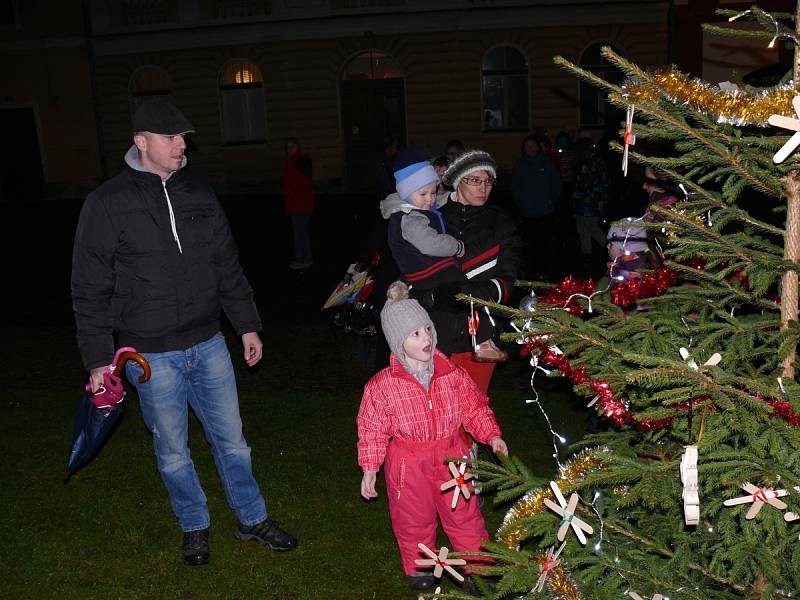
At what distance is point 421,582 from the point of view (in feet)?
14.1

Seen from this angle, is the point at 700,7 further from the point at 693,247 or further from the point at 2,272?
the point at 693,247

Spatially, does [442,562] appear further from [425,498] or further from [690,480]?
[690,480]

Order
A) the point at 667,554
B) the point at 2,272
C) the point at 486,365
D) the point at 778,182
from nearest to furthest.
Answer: the point at 778,182
the point at 667,554
the point at 486,365
the point at 2,272

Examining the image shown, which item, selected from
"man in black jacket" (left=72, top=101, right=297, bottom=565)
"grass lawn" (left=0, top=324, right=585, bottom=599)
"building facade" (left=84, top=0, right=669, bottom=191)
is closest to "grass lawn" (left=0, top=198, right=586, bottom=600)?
"grass lawn" (left=0, top=324, right=585, bottom=599)

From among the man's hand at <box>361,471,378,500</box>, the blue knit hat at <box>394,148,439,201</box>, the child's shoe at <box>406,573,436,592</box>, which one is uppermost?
the blue knit hat at <box>394,148,439,201</box>

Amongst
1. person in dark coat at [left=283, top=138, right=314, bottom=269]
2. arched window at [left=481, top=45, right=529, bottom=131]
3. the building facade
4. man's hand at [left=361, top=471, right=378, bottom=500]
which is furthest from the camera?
arched window at [left=481, top=45, right=529, bottom=131]

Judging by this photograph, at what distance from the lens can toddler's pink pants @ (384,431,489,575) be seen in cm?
407

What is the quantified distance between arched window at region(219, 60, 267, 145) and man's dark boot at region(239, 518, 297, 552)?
2270 centimetres

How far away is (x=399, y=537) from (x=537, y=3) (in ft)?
73.7

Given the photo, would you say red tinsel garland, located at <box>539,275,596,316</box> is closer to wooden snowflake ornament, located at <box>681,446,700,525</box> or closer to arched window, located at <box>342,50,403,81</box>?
wooden snowflake ornament, located at <box>681,446,700,525</box>

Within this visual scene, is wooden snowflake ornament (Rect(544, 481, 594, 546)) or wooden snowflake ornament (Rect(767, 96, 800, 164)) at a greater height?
wooden snowflake ornament (Rect(767, 96, 800, 164))

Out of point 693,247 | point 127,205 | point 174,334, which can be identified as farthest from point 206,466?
point 693,247

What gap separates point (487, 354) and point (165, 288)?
1.81 m

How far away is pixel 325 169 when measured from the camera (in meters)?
25.8
